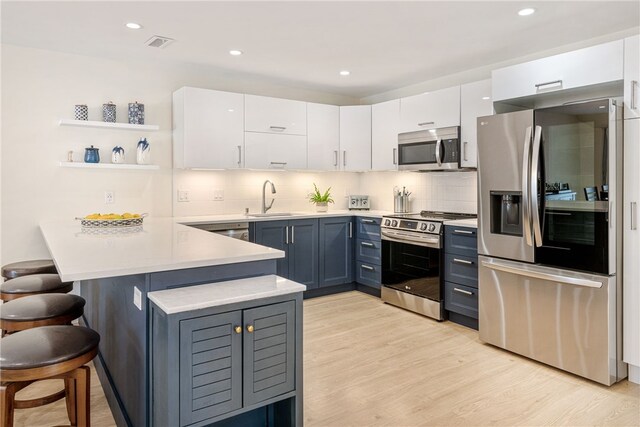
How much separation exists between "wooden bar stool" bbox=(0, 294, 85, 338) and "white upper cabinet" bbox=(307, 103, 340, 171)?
3.11 m

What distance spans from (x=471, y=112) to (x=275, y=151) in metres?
1.99

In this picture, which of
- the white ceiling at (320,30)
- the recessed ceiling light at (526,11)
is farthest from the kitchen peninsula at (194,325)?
the recessed ceiling light at (526,11)

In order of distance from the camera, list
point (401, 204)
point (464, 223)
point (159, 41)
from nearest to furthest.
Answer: point (159, 41) < point (464, 223) < point (401, 204)

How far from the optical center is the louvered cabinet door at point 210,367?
63.1 inches

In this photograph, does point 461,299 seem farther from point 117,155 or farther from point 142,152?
point 117,155

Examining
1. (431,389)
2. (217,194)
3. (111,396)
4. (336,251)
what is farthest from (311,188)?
(111,396)

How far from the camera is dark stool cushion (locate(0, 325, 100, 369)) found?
1518 millimetres

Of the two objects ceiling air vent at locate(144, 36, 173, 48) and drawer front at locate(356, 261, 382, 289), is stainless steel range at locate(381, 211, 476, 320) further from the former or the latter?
ceiling air vent at locate(144, 36, 173, 48)

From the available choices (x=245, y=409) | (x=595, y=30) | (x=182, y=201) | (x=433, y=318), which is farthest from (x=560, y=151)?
(x=182, y=201)

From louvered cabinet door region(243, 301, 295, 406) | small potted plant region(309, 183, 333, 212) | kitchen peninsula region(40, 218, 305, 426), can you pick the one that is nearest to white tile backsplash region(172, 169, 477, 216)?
small potted plant region(309, 183, 333, 212)

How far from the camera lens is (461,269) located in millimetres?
3725

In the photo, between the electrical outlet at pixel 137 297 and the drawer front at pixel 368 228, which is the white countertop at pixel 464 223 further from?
the electrical outlet at pixel 137 297

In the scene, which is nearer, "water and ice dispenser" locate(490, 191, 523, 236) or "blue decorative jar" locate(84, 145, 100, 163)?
"water and ice dispenser" locate(490, 191, 523, 236)

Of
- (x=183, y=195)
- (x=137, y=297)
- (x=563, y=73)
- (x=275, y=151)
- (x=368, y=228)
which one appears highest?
(x=563, y=73)
